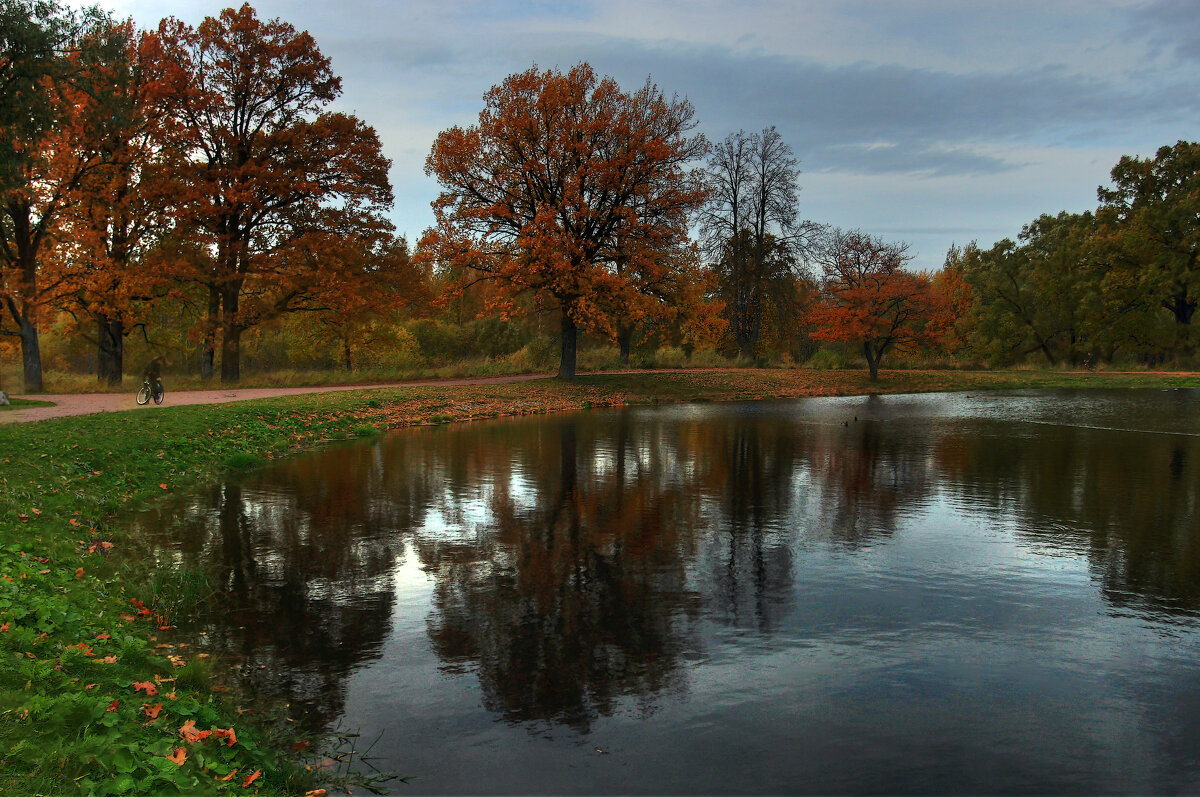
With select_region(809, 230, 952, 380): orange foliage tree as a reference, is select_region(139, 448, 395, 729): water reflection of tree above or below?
below

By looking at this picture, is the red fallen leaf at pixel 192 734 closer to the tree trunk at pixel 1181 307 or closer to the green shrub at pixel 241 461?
the green shrub at pixel 241 461

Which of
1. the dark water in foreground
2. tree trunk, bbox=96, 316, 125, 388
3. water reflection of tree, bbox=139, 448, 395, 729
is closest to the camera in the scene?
the dark water in foreground

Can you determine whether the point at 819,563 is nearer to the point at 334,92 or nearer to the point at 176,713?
the point at 176,713

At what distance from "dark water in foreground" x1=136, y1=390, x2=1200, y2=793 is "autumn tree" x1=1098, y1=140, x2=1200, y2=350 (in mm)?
42680

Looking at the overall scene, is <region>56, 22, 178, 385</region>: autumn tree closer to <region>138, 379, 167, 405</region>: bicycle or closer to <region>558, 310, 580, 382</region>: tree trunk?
<region>138, 379, 167, 405</region>: bicycle

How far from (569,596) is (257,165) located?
101 feet

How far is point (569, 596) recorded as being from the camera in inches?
288

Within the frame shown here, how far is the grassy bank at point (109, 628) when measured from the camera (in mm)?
3955

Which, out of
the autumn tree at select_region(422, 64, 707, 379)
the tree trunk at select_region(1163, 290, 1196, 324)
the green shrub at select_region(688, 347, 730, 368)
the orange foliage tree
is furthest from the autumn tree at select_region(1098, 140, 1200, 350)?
the autumn tree at select_region(422, 64, 707, 379)

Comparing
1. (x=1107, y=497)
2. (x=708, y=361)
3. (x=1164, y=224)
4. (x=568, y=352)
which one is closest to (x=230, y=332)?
(x=568, y=352)

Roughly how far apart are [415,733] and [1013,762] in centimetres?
362

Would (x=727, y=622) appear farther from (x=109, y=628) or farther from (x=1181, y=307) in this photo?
(x=1181, y=307)

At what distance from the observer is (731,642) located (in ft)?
20.3

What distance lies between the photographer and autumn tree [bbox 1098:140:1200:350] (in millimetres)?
47062
